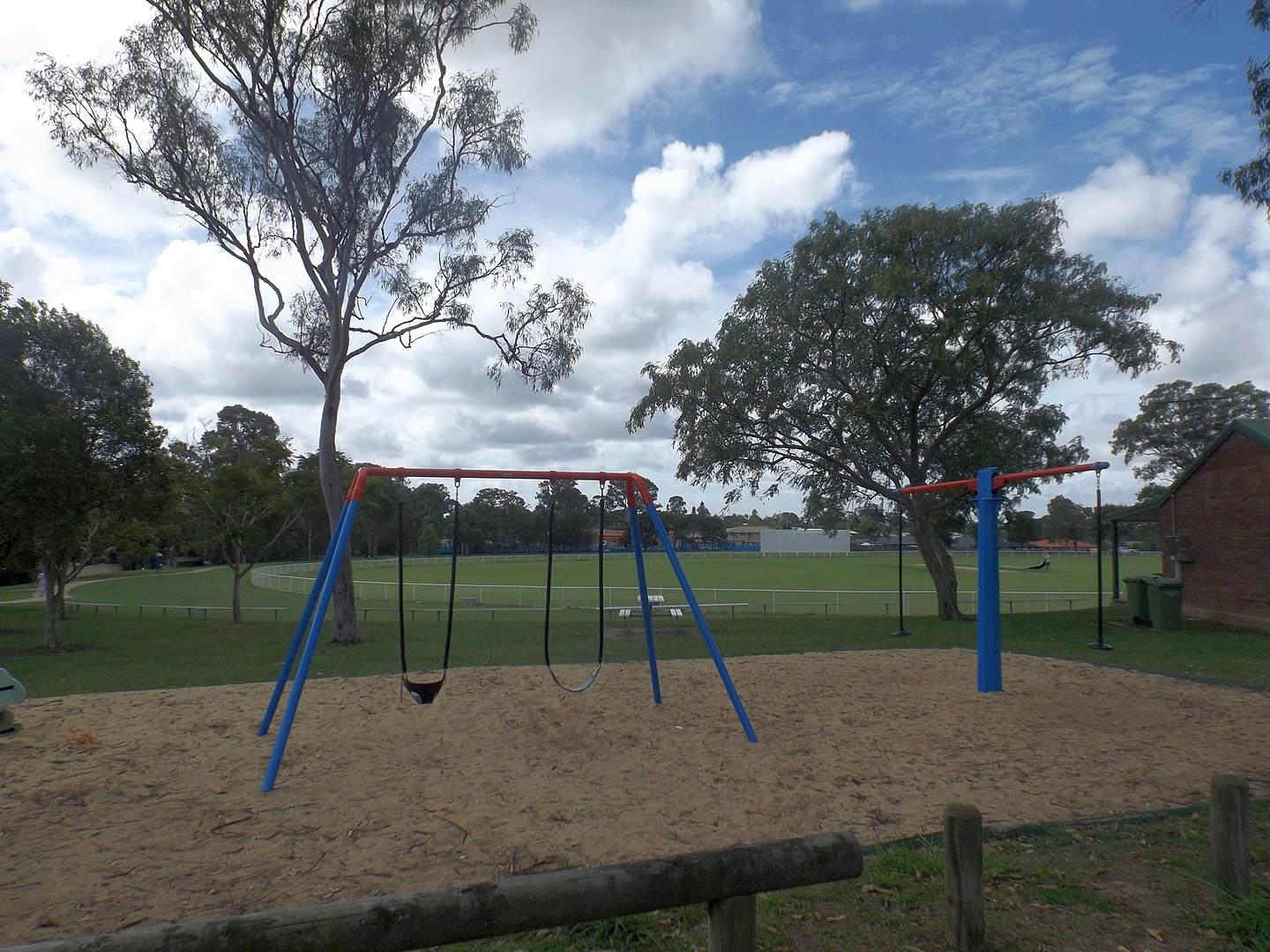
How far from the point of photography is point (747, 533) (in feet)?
433

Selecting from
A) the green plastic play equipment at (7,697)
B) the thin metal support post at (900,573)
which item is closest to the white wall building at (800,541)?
the thin metal support post at (900,573)

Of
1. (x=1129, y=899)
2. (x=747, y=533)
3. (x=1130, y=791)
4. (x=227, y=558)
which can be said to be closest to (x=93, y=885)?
(x=1129, y=899)

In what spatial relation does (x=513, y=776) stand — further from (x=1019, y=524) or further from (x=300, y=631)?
(x=1019, y=524)

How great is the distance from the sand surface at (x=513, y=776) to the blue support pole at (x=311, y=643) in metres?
0.19

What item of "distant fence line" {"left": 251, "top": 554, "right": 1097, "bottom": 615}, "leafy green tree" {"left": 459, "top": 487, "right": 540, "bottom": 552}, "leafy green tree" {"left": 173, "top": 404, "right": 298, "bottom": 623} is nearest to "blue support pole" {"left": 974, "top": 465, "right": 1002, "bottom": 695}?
"distant fence line" {"left": 251, "top": 554, "right": 1097, "bottom": 615}

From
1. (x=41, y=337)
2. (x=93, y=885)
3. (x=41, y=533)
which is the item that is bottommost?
(x=93, y=885)

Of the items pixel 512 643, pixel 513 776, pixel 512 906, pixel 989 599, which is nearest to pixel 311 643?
pixel 513 776

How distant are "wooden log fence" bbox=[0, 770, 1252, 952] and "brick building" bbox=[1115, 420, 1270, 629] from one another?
17769mm

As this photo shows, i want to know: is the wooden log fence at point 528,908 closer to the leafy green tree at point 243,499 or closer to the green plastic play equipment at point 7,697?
the green plastic play equipment at point 7,697

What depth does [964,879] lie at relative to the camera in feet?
10.9

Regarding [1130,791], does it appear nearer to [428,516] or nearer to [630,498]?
[630,498]

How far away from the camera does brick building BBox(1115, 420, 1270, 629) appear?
1609 cm

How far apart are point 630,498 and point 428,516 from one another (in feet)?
200

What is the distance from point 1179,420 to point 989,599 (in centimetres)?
4127
